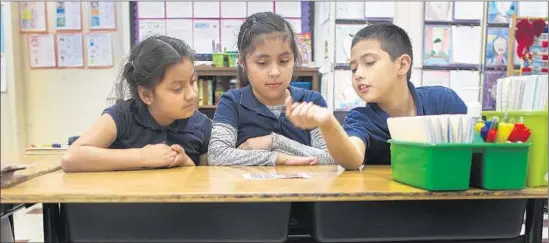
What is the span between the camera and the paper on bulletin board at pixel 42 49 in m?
4.46

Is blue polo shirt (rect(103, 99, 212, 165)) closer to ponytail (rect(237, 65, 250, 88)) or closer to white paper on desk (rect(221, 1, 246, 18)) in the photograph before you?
ponytail (rect(237, 65, 250, 88))

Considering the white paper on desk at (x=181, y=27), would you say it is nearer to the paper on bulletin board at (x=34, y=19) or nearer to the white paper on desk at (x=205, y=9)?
the white paper on desk at (x=205, y=9)

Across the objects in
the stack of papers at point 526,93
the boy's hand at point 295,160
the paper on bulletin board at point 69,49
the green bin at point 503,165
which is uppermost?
the paper on bulletin board at point 69,49

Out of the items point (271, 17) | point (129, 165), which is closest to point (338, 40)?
point (271, 17)

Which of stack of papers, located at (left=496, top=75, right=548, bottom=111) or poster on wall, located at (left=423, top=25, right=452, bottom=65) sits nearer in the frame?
stack of papers, located at (left=496, top=75, right=548, bottom=111)

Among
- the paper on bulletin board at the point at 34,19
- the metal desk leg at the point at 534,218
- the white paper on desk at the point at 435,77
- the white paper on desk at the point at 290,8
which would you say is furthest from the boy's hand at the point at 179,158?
the paper on bulletin board at the point at 34,19

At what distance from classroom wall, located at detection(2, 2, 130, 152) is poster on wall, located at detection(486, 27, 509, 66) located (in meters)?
3.28

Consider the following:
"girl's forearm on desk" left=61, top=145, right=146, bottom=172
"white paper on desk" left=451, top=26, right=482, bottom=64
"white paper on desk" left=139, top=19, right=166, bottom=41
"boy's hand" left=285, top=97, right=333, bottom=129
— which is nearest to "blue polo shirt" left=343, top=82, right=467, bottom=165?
"boy's hand" left=285, top=97, right=333, bottom=129

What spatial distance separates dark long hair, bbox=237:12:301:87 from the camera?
1440mm

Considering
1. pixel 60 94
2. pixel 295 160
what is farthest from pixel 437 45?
pixel 60 94

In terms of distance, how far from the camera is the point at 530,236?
41.0 inches

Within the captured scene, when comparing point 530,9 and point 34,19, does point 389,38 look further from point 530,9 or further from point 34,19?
point 34,19

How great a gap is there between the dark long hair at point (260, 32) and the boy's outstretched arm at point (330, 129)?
405 millimetres

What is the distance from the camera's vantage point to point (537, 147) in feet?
3.16
